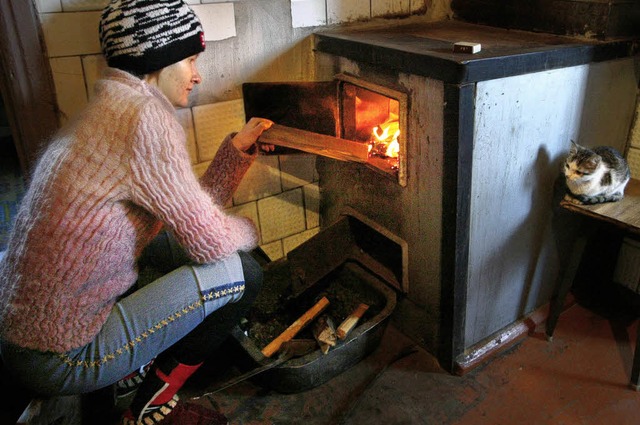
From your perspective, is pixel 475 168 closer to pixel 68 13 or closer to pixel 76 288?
pixel 76 288

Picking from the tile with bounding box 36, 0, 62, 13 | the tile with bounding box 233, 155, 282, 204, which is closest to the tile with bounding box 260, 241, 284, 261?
the tile with bounding box 233, 155, 282, 204

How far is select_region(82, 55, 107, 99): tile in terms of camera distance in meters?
1.79

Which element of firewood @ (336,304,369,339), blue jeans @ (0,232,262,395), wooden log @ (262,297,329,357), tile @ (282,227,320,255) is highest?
blue jeans @ (0,232,262,395)

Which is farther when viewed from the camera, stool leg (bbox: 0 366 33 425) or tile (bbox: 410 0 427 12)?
tile (bbox: 410 0 427 12)

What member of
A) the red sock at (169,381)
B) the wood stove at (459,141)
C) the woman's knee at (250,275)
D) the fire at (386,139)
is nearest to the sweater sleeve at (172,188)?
the woman's knee at (250,275)

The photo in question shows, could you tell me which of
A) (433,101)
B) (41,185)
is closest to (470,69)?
(433,101)

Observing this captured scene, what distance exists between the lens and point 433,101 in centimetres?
161

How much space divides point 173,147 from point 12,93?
846 mm

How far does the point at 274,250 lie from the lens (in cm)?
249

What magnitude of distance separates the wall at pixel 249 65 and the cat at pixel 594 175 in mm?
1109

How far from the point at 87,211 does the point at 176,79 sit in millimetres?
475

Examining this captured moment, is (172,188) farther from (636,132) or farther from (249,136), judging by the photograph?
(636,132)

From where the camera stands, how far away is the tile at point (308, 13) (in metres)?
2.13

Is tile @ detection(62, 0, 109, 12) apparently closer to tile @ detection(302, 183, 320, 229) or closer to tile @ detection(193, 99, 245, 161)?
tile @ detection(193, 99, 245, 161)
